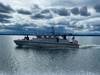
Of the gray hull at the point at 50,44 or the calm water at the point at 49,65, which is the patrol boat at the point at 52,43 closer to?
the gray hull at the point at 50,44

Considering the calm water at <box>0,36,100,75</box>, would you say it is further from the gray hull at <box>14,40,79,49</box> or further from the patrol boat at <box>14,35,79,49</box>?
the patrol boat at <box>14,35,79,49</box>

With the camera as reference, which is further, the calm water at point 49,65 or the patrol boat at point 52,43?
the patrol boat at point 52,43

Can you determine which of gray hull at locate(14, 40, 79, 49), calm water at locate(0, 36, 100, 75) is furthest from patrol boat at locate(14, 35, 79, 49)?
calm water at locate(0, 36, 100, 75)

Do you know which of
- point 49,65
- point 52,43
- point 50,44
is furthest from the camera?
point 50,44

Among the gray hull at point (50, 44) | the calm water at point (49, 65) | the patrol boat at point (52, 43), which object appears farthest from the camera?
the patrol boat at point (52, 43)

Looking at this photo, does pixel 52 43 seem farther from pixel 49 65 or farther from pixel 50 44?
pixel 49 65

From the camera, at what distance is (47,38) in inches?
4301

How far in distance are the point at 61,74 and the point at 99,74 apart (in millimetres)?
6300

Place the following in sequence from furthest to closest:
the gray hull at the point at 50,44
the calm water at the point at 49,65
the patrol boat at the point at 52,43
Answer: the patrol boat at the point at 52,43, the gray hull at the point at 50,44, the calm water at the point at 49,65

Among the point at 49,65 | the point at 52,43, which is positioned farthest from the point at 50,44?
the point at 49,65

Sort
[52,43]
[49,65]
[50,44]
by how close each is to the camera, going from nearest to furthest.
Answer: [49,65], [52,43], [50,44]

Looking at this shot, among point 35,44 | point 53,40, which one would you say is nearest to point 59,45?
point 53,40

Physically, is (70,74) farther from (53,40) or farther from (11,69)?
(53,40)

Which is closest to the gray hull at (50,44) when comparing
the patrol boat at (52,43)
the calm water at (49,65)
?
the patrol boat at (52,43)
